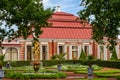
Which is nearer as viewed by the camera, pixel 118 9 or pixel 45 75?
pixel 118 9

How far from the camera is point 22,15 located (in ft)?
107

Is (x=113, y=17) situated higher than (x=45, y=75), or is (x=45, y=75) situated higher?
(x=113, y=17)

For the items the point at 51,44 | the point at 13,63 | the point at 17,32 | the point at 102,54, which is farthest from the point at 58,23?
the point at 17,32

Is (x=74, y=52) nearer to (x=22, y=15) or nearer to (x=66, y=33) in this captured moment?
(x=66, y=33)

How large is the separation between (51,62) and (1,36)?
55.4 feet

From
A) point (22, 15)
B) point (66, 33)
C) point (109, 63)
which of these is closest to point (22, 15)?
point (22, 15)

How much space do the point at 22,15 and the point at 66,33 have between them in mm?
23820

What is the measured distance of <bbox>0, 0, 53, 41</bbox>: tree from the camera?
107 ft

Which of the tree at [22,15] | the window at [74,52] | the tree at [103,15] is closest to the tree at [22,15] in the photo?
the tree at [22,15]

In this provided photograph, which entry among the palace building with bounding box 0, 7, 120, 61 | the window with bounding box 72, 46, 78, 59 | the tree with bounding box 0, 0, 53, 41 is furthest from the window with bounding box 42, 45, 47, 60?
the tree with bounding box 0, 0, 53, 41

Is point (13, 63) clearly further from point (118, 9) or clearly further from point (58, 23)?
point (118, 9)

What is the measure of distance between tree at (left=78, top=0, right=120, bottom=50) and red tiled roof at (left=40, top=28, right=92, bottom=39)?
28.2m

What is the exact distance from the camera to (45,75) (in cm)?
2712

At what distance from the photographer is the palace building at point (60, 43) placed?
52.7 m
